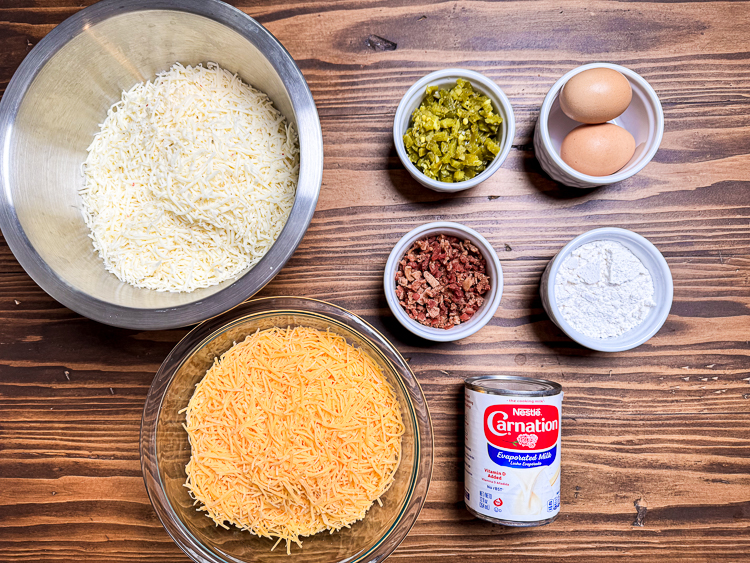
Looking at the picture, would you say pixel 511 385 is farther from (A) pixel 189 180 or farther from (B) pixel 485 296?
(A) pixel 189 180

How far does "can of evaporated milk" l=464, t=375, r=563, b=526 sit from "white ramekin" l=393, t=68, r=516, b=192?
467 mm

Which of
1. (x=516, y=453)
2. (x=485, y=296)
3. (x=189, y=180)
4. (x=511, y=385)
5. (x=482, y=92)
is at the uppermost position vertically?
(x=482, y=92)

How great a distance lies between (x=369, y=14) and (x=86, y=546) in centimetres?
156

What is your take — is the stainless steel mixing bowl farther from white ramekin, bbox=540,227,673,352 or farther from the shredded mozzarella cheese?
white ramekin, bbox=540,227,673,352

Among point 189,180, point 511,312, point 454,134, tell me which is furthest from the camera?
point 511,312

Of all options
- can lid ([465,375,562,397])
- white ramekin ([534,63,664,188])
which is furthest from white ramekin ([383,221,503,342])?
white ramekin ([534,63,664,188])

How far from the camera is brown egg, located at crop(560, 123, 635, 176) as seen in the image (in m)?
1.03

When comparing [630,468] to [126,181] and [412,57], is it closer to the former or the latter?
[412,57]

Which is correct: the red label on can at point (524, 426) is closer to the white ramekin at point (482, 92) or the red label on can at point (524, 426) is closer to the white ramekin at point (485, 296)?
the white ramekin at point (485, 296)

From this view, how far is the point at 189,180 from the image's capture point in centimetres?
96

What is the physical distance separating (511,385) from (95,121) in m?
1.18

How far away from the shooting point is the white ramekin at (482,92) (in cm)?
104

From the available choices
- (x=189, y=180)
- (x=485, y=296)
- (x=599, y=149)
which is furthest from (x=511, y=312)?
(x=189, y=180)

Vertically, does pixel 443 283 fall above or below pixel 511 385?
above
